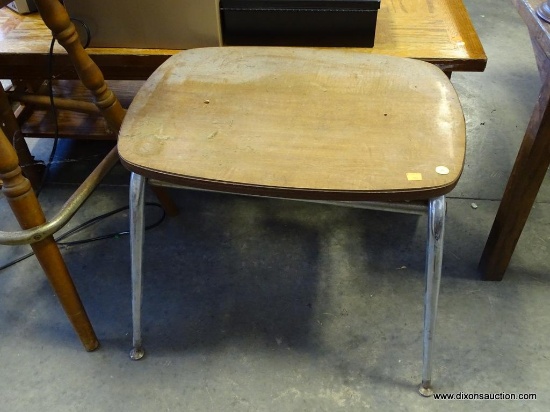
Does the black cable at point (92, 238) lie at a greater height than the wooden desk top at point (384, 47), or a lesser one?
lesser

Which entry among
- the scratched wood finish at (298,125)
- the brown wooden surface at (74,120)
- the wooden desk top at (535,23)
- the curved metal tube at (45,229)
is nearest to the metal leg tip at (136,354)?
the curved metal tube at (45,229)

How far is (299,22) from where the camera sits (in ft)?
3.02

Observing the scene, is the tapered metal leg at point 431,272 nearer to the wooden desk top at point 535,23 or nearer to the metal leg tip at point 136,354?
the wooden desk top at point 535,23

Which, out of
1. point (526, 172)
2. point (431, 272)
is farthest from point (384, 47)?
point (431, 272)

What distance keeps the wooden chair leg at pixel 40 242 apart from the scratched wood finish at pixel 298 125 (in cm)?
17

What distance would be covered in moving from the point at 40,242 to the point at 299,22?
580mm

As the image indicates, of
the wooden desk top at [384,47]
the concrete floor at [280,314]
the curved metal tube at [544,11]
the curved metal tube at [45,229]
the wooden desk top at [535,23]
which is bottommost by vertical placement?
the concrete floor at [280,314]

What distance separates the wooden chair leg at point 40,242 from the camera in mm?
731

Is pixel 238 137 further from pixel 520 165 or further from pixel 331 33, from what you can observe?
pixel 520 165

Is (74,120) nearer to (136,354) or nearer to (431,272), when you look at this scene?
(136,354)

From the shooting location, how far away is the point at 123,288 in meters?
1.08

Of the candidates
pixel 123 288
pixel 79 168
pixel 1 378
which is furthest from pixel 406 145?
pixel 79 168

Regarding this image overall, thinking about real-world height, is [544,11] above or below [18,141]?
above

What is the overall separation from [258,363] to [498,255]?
1.71 feet
